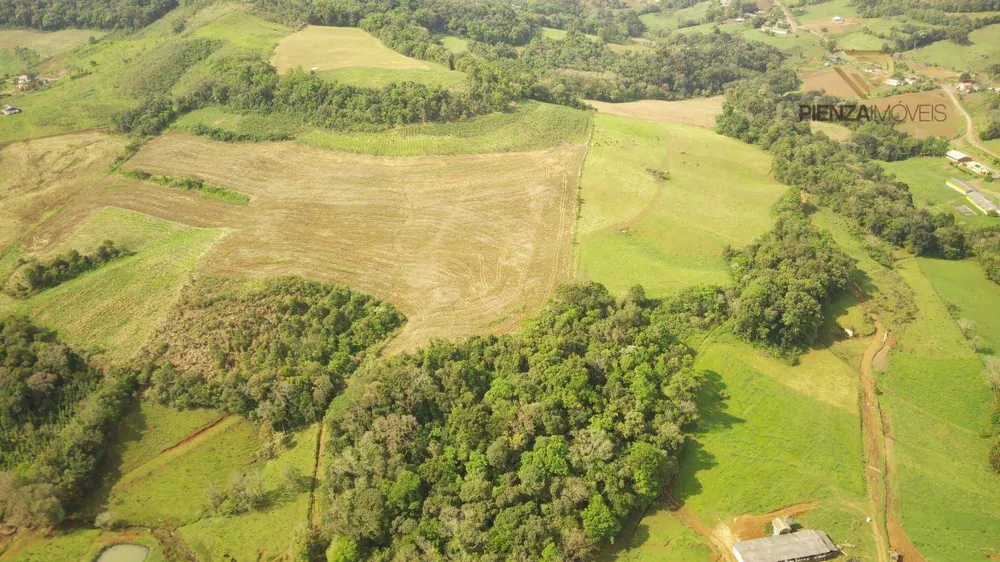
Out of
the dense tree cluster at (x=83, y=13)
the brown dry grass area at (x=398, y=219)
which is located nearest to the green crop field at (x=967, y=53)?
the brown dry grass area at (x=398, y=219)

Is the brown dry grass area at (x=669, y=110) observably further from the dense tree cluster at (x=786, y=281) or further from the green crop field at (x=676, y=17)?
the green crop field at (x=676, y=17)

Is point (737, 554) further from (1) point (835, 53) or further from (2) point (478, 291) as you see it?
(1) point (835, 53)

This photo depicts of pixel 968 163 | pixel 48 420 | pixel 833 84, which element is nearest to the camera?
pixel 48 420

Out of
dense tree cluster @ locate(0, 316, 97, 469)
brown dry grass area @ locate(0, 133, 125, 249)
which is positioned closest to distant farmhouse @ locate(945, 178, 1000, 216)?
dense tree cluster @ locate(0, 316, 97, 469)

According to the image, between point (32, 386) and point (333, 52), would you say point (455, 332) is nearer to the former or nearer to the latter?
point (32, 386)

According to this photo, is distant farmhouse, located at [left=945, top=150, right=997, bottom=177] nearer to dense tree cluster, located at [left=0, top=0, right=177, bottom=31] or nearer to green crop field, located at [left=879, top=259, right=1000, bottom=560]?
green crop field, located at [left=879, top=259, right=1000, bottom=560]

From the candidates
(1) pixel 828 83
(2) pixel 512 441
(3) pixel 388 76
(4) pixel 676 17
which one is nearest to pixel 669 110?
(1) pixel 828 83
